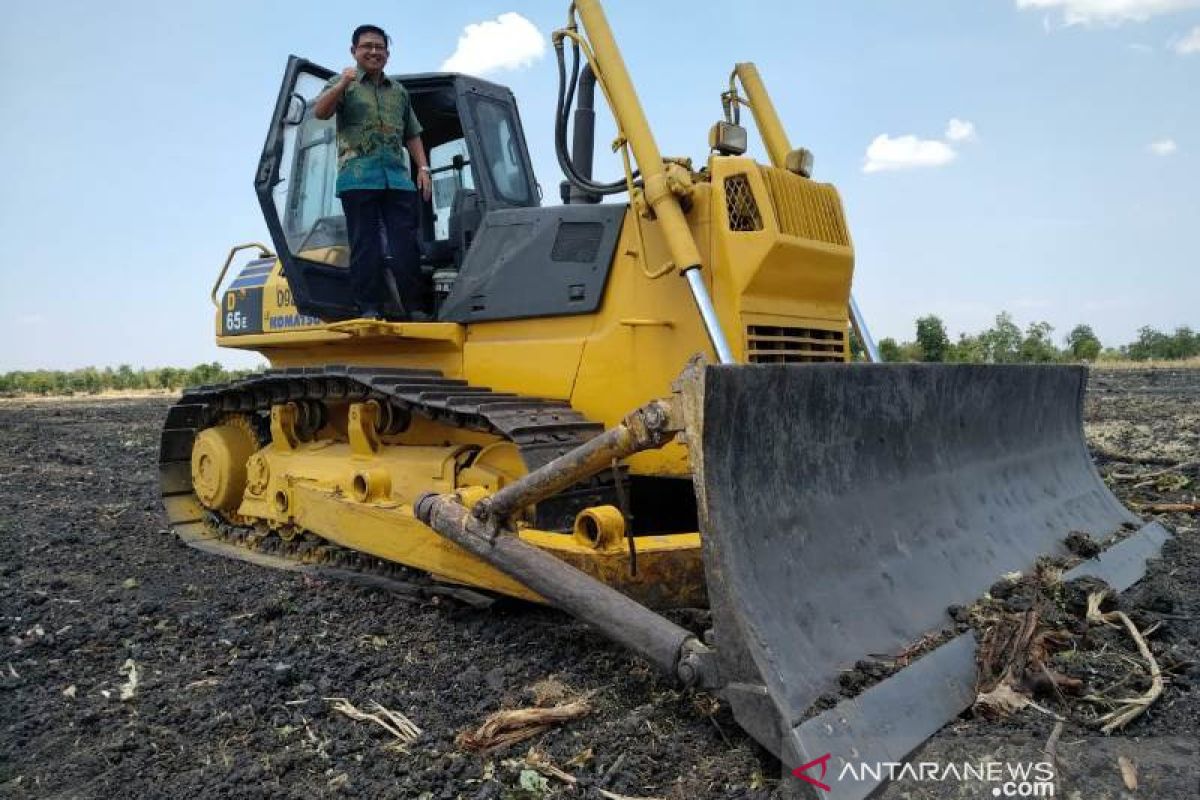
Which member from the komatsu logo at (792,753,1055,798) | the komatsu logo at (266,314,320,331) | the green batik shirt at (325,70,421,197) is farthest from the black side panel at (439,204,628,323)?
the komatsu logo at (792,753,1055,798)

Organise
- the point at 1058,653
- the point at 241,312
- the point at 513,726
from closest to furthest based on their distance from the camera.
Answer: the point at 513,726 → the point at 1058,653 → the point at 241,312

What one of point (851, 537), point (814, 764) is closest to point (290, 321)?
point (851, 537)

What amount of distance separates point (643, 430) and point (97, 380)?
46.2 meters

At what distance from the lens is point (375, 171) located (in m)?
5.29

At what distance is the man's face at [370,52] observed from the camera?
516 centimetres

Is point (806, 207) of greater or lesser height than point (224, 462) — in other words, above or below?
above

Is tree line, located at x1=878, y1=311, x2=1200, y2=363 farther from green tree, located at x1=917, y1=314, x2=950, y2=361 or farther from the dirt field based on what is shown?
the dirt field

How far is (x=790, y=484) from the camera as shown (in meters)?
3.20

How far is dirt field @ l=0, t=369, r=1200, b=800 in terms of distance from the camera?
2670mm

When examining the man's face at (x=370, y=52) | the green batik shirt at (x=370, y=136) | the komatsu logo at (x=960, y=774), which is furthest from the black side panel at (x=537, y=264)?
the komatsu logo at (x=960, y=774)

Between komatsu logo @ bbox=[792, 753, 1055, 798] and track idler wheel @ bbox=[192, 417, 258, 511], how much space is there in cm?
502

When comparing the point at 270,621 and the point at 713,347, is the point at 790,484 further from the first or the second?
the point at 270,621

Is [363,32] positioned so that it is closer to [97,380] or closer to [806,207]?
[806,207]

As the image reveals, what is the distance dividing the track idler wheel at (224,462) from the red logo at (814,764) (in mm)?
4978
